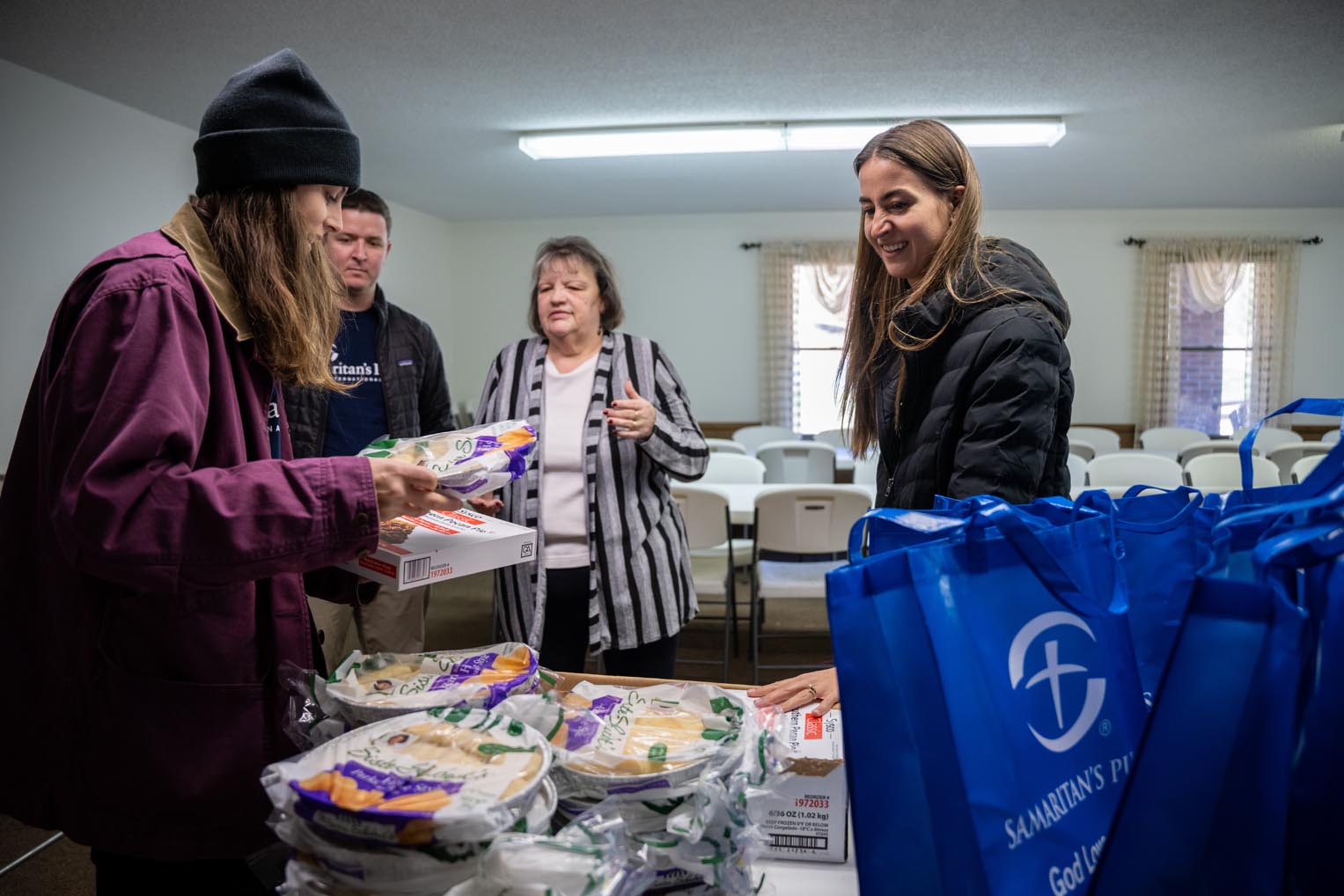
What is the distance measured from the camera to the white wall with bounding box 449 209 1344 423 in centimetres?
812

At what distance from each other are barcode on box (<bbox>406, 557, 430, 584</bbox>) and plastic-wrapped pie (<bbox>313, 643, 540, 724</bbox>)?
88 mm

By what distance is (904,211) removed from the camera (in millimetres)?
1364

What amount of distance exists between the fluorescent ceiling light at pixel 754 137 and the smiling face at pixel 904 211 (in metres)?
4.01

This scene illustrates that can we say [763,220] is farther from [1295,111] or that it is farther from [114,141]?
[114,141]

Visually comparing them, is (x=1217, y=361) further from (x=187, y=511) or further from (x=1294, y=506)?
(x=187, y=511)

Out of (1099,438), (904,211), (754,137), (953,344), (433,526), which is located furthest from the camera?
(1099,438)

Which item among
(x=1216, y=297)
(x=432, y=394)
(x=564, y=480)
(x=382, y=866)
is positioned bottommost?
(x=382, y=866)

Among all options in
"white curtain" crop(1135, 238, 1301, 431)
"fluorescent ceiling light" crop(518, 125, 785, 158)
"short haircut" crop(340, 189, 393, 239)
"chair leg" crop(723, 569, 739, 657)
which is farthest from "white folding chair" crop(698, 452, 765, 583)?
"white curtain" crop(1135, 238, 1301, 431)

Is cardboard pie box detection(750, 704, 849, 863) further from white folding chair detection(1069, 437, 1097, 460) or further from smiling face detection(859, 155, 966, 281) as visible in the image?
white folding chair detection(1069, 437, 1097, 460)

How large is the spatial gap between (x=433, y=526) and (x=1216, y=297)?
9.03 meters

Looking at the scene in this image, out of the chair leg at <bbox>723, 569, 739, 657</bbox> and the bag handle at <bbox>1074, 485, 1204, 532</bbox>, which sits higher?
the bag handle at <bbox>1074, 485, 1204, 532</bbox>

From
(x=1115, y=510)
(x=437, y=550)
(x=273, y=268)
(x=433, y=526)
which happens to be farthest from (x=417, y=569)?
(x=1115, y=510)

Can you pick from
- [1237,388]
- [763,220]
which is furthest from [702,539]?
[1237,388]

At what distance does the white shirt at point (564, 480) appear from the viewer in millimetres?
2092
